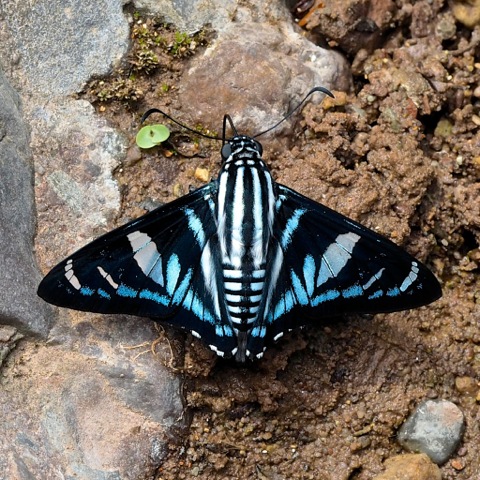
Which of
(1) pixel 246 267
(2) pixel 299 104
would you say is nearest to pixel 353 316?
(1) pixel 246 267

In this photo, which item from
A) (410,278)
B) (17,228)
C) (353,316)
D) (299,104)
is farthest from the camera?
(299,104)

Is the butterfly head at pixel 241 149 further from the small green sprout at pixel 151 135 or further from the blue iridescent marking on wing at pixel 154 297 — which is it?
the blue iridescent marking on wing at pixel 154 297

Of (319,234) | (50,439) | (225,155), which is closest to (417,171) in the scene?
(319,234)

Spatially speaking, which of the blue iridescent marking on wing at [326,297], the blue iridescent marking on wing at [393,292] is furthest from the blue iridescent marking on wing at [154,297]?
the blue iridescent marking on wing at [393,292]

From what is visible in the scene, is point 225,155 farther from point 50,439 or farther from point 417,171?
point 50,439

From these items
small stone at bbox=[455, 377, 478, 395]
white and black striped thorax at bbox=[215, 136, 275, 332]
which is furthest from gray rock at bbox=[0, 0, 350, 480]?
small stone at bbox=[455, 377, 478, 395]

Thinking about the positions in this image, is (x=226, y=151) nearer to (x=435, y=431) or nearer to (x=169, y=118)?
(x=169, y=118)
